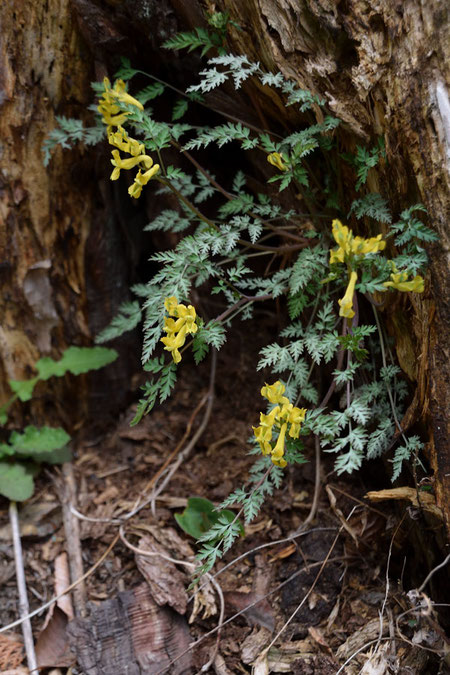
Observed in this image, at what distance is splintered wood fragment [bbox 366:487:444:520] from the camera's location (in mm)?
2070

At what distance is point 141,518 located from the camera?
9.20 ft

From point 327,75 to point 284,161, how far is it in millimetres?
330

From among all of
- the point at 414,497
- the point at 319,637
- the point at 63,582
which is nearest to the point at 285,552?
the point at 319,637

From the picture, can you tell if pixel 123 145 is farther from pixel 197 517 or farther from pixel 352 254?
pixel 197 517

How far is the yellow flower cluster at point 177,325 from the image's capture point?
191 centimetres

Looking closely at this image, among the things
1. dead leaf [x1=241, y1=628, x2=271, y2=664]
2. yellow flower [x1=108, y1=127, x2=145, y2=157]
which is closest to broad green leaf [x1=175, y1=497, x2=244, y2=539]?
dead leaf [x1=241, y1=628, x2=271, y2=664]

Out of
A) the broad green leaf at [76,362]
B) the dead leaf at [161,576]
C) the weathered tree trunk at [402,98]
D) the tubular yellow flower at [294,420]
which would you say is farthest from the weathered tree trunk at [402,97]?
the broad green leaf at [76,362]

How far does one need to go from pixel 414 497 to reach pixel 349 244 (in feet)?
3.07

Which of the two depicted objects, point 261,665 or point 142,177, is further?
point 261,665

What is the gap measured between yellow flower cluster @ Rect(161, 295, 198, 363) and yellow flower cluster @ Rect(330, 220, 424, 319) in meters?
0.47

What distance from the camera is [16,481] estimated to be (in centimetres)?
291

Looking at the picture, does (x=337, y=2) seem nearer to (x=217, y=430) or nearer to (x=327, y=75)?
(x=327, y=75)

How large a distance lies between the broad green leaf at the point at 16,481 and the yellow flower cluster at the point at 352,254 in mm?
1845

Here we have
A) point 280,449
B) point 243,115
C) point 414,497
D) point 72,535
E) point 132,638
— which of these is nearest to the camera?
point 280,449
